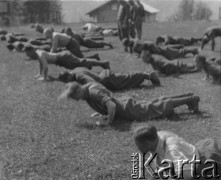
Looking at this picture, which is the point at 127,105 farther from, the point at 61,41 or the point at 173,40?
the point at 173,40

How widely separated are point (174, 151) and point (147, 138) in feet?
0.98

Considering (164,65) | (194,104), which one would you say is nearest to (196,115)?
(194,104)

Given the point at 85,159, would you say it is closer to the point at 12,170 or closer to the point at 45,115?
the point at 12,170

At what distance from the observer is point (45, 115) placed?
8234 mm

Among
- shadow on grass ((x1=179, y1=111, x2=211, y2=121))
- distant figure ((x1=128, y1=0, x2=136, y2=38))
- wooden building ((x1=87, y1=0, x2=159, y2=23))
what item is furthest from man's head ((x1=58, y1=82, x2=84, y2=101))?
wooden building ((x1=87, y1=0, x2=159, y2=23))

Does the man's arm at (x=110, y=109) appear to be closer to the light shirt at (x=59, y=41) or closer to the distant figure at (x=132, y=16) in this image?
the light shirt at (x=59, y=41)

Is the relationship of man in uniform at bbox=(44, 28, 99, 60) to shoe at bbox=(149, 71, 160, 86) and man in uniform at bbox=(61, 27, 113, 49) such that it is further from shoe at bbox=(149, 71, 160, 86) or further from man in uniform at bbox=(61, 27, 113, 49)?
shoe at bbox=(149, 71, 160, 86)

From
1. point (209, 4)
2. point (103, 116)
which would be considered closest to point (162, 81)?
point (103, 116)

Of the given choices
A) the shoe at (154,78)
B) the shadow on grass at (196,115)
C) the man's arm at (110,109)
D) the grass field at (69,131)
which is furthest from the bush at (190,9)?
the man's arm at (110,109)

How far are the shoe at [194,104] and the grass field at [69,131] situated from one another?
12 cm

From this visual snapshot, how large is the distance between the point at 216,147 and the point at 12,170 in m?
2.61

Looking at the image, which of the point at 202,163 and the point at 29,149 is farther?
the point at 29,149

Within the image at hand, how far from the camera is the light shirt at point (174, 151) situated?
14.4 ft

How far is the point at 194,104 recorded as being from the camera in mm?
7895
